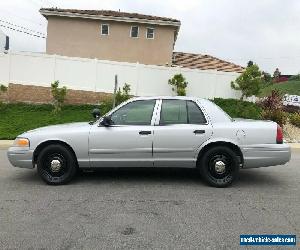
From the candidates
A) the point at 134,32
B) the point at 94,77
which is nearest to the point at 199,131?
the point at 94,77

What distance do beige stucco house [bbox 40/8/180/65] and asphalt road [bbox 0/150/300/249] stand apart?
2086 centimetres

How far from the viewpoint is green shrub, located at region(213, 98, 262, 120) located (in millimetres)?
17938

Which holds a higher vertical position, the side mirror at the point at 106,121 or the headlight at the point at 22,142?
the side mirror at the point at 106,121

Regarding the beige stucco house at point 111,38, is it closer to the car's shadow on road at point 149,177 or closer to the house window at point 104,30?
the house window at point 104,30

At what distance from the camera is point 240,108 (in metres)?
18.6

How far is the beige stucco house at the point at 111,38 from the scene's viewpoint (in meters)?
28.0

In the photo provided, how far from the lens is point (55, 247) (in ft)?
14.6

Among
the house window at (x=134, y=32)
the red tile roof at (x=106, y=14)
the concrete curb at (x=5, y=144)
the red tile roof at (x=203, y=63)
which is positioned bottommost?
the concrete curb at (x=5, y=144)

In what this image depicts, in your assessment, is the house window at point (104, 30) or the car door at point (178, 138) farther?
the house window at point (104, 30)

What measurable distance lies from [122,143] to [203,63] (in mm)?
23728

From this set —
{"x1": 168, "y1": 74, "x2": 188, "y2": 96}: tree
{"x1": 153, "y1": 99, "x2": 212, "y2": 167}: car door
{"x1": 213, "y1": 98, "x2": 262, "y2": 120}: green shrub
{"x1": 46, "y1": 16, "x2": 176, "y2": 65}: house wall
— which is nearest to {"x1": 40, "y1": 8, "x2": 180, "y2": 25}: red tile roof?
{"x1": 46, "y1": 16, "x2": 176, "y2": 65}: house wall

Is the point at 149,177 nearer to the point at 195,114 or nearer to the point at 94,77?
the point at 195,114

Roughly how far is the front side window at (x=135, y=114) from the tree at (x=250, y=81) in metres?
12.6

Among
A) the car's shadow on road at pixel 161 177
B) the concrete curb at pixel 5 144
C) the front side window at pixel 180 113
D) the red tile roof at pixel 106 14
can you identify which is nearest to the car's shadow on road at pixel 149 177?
the car's shadow on road at pixel 161 177
